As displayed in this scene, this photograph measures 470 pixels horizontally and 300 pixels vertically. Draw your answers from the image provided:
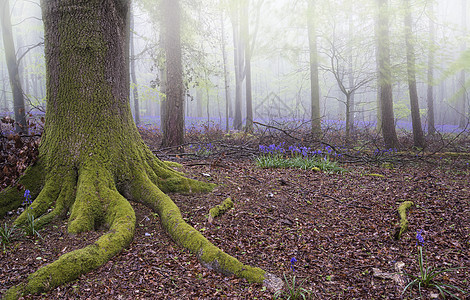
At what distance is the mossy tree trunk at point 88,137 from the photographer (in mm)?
2873

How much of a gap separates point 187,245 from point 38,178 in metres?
2.02

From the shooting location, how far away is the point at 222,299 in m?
2.06

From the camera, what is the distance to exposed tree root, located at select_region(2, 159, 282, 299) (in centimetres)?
211

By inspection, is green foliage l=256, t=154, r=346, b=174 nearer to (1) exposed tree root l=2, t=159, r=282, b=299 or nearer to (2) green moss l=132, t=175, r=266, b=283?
(1) exposed tree root l=2, t=159, r=282, b=299

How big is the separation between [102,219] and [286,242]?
203 cm

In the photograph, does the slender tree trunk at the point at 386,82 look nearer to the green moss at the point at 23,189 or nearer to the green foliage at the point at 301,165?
the green foliage at the point at 301,165

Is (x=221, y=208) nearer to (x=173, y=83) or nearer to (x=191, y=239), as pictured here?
(x=191, y=239)

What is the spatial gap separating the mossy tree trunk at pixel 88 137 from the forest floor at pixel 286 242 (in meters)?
0.22

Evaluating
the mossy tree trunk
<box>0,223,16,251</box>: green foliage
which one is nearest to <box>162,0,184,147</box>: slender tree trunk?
the mossy tree trunk

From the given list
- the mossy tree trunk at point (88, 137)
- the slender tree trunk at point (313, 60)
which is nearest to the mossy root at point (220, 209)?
the mossy tree trunk at point (88, 137)

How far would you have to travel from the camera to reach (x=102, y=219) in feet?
9.42

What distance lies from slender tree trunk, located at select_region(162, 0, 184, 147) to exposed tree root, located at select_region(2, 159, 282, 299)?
13.1 feet

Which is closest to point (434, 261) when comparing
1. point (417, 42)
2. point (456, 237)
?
point (456, 237)

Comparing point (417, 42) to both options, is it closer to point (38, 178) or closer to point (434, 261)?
point (434, 261)
